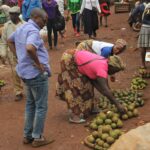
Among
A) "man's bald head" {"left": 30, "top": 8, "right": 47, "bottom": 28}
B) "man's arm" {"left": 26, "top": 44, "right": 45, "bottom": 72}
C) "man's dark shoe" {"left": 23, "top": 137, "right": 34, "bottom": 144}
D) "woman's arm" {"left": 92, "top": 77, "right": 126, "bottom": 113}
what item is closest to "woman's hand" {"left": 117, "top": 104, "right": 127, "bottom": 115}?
"woman's arm" {"left": 92, "top": 77, "right": 126, "bottom": 113}

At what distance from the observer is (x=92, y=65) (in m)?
6.67

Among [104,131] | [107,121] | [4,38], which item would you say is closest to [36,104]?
[104,131]

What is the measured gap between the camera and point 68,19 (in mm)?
20609

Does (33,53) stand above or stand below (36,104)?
above

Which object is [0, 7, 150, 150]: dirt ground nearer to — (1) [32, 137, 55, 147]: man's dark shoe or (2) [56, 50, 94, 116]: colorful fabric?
(1) [32, 137, 55, 147]: man's dark shoe

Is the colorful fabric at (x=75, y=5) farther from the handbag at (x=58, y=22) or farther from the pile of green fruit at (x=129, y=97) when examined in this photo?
the pile of green fruit at (x=129, y=97)

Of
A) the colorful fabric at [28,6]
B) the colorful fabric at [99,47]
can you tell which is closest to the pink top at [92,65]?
the colorful fabric at [99,47]

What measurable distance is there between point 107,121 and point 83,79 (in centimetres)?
82

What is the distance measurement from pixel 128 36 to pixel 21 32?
10.5 meters

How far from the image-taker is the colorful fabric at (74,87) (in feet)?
23.1

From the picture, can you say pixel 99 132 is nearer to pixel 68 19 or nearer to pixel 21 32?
pixel 21 32

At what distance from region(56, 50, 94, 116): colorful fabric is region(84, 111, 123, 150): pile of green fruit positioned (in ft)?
1.51

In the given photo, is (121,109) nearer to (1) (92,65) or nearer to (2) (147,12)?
(1) (92,65)

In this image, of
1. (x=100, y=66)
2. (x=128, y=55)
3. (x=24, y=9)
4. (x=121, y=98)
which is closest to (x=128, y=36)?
(x=128, y=55)
